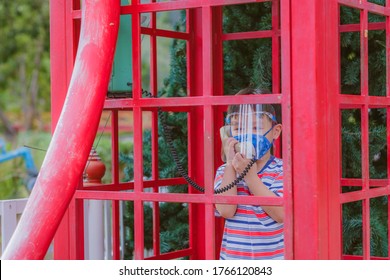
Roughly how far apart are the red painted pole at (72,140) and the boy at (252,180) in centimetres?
53

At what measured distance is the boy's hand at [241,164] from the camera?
9.43ft

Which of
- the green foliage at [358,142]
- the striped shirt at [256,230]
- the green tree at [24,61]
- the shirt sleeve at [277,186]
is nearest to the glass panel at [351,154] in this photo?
the green foliage at [358,142]

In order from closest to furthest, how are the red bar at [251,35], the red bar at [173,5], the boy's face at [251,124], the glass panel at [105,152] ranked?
1. the red bar at [173,5]
2. the boy's face at [251,124]
3. the red bar at [251,35]
4. the glass panel at [105,152]

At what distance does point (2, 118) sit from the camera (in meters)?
18.2

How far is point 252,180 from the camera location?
9.39 ft

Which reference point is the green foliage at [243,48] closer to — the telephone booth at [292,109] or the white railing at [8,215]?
the telephone booth at [292,109]

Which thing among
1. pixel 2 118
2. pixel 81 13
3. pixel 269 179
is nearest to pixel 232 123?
pixel 269 179

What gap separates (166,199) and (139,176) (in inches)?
5.9

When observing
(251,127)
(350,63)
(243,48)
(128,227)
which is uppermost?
(243,48)

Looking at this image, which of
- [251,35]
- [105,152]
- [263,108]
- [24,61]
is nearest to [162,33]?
[251,35]

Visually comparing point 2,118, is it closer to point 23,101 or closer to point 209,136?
point 23,101

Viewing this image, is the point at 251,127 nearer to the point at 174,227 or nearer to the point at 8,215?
the point at 8,215

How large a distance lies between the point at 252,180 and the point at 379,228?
1.29m

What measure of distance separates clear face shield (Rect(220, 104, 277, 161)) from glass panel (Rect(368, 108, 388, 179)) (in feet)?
3.63
